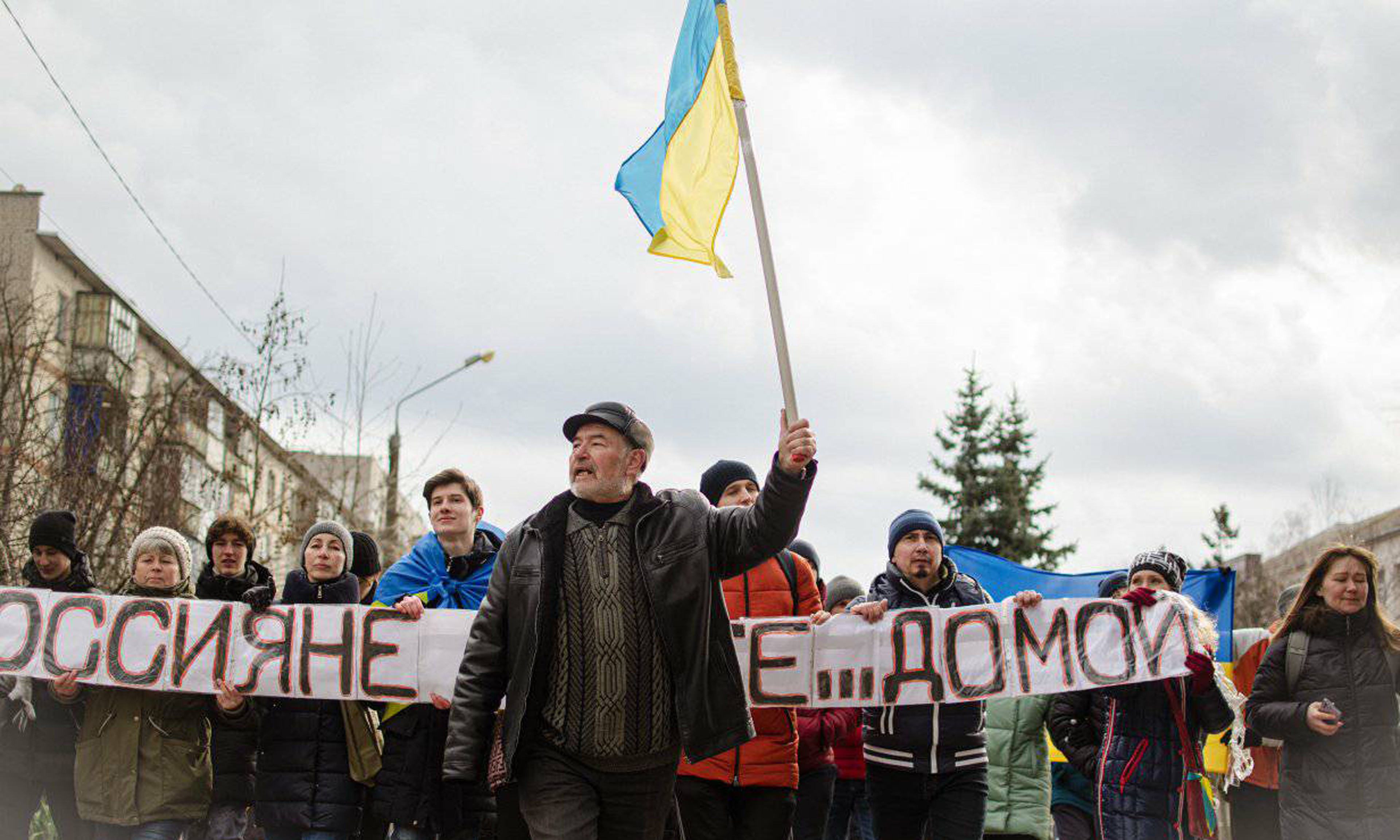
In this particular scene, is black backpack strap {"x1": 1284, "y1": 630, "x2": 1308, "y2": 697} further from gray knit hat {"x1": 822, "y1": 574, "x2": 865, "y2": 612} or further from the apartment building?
the apartment building

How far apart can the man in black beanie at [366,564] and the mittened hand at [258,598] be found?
2.41 ft

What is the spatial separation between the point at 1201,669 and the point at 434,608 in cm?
388

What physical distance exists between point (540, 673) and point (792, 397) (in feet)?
4.42

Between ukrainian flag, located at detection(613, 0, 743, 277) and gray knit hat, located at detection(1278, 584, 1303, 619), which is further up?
ukrainian flag, located at detection(613, 0, 743, 277)

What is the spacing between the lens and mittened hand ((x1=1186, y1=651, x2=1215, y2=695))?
6.31 m

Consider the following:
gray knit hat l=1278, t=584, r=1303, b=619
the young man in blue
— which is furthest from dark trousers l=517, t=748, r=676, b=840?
gray knit hat l=1278, t=584, r=1303, b=619

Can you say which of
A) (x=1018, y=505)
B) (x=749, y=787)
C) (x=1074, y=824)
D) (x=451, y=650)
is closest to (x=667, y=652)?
(x=749, y=787)

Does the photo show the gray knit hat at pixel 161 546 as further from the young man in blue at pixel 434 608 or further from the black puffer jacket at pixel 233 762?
the young man in blue at pixel 434 608

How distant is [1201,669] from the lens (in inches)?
249

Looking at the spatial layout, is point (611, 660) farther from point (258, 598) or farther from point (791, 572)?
point (258, 598)

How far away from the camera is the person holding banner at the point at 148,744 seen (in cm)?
664

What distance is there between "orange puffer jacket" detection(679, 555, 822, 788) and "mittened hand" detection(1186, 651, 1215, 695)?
1817 millimetres

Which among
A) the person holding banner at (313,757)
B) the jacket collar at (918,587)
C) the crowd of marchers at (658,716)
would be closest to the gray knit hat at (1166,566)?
the crowd of marchers at (658,716)

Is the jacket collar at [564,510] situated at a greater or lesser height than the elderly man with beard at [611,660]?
greater
